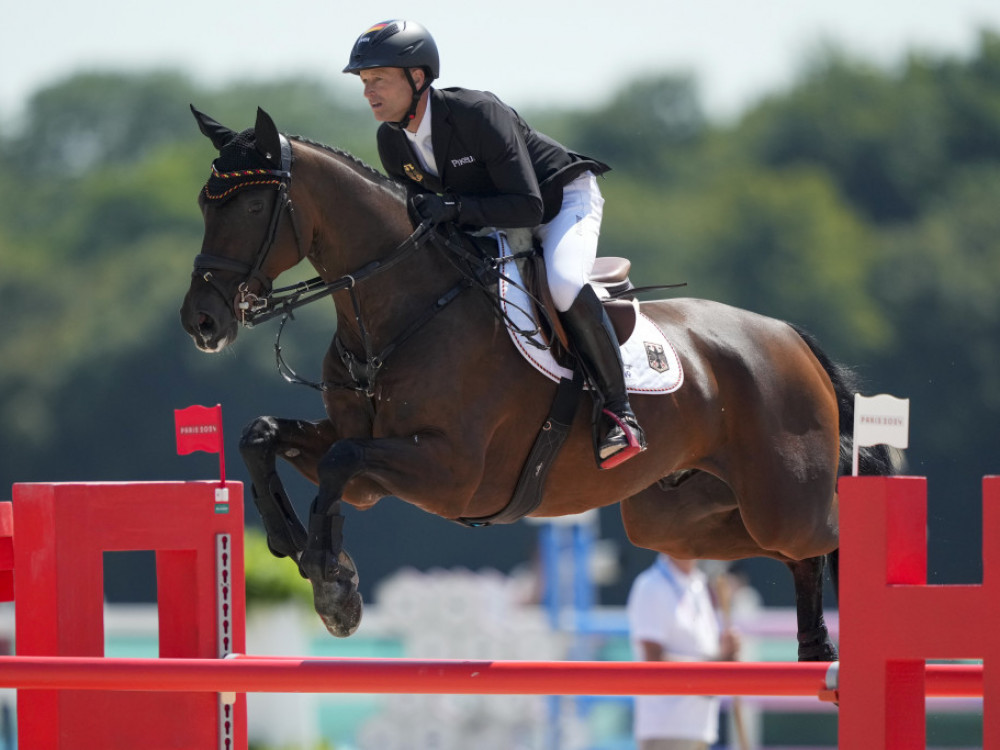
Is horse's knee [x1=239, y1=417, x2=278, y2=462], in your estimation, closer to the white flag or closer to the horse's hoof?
the horse's hoof

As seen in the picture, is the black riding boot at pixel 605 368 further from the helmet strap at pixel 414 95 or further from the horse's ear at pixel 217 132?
the horse's ear at pixel 217 132

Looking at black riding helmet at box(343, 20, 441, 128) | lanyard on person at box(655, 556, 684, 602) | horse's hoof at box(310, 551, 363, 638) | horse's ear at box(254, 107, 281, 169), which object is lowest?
lanyard on person at box(655, 556, 684, 602)

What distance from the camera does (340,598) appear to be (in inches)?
169

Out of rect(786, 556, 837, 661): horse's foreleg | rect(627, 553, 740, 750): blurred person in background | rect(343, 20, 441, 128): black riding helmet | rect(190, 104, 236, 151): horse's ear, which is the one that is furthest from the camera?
rect(627, 553, 740, 750): blurred person in background

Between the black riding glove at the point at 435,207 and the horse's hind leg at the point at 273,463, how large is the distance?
786 millimetres

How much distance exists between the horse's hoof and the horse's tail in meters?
2.19

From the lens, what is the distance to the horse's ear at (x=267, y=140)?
4.53m

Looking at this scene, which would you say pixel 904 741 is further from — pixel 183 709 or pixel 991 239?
pixel 991 239

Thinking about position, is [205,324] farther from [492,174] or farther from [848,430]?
[848,430]

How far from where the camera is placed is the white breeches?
186 inches

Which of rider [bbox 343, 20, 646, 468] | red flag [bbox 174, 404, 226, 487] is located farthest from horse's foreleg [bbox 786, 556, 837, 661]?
red flag [bbox 174, 404, 226, 487]

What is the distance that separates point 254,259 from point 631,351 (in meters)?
1.33

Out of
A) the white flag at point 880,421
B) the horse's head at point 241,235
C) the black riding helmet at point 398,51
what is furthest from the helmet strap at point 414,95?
the white flag at point 880,421

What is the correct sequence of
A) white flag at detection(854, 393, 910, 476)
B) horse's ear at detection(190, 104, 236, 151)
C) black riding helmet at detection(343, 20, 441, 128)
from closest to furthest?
white flag at detection(854, 393, 910, 476)
black riding helmet at detection(343, 20, 441, 128)
horse's ear at detection(190, 104, 236, 151)
